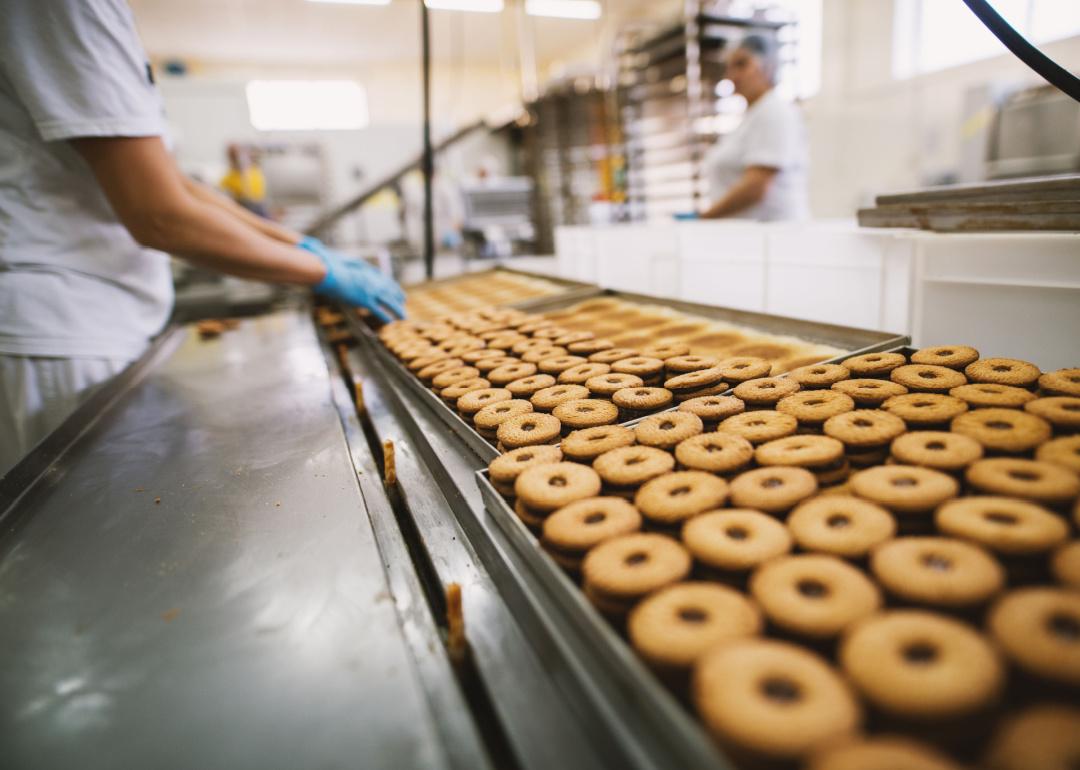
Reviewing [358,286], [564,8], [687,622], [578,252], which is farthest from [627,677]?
[564,8]

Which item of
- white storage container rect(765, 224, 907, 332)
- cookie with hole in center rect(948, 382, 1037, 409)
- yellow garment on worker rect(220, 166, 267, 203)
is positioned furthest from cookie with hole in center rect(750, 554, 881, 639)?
yellow garment on worker rect(220, 166, 267, 203)

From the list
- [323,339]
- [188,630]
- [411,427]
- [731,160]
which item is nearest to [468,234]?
[731,160]

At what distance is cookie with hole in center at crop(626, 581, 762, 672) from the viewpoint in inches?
24.2

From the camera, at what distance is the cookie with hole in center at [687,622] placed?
61 centimetres

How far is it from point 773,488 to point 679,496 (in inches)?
5.4

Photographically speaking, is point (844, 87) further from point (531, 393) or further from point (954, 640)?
point (954, 640)

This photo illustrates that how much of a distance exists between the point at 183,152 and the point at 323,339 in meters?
9.15

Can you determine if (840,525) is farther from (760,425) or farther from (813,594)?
(760,425)

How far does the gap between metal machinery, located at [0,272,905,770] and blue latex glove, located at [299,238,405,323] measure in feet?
3.38

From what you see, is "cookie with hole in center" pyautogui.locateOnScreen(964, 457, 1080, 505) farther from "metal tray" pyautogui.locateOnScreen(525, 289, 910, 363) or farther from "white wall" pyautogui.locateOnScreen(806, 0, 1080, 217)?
"white wall" pyautogui.locateOnScreen(806, 0, 1080, 217)

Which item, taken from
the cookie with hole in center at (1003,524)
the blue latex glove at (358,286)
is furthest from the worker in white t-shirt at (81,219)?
the cookie with hole in center at (1003,524)

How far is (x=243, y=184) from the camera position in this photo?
20.4 feet

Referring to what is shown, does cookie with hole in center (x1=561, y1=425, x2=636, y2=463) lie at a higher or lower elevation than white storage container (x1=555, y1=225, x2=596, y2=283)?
lower

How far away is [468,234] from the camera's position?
7504mm
